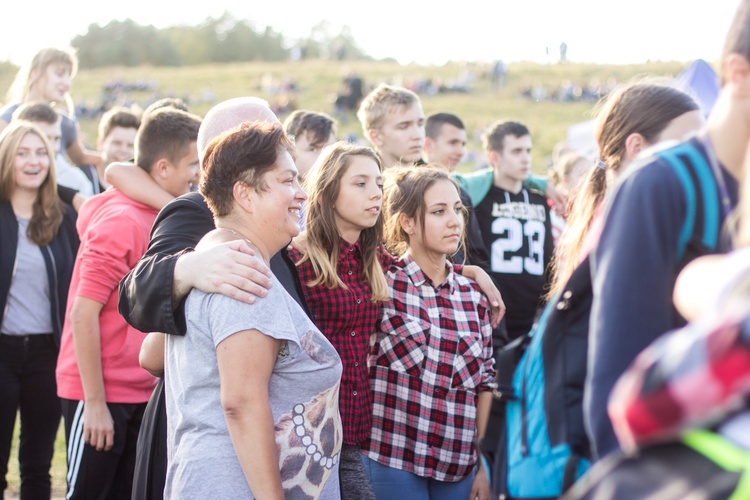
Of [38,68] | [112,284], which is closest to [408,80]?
[38,68]

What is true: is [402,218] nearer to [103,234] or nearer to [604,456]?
[103,234]

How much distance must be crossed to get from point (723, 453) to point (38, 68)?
6.52 m

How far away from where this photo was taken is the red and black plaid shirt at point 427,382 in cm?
364

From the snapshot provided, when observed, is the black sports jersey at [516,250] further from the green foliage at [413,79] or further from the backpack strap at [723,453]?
the green foliage at [413,79]

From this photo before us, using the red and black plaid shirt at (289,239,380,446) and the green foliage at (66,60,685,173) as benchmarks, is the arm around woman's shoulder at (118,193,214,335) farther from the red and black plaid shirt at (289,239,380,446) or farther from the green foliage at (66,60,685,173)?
the green foliage at (66,60,685,173)

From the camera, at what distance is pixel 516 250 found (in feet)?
20.0

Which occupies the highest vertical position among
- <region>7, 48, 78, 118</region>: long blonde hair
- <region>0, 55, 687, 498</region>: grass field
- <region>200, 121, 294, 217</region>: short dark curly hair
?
<region>7, 48, 78, 118</region>: long blonde hair

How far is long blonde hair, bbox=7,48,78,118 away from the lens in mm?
6609

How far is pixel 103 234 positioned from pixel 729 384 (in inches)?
127

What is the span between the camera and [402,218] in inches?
162

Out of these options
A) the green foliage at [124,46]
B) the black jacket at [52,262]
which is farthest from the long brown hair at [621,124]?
the green foliage at [124,46]

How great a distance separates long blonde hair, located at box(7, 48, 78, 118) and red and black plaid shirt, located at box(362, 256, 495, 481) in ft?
13.5

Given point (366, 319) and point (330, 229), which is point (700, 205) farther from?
point (330, 229)

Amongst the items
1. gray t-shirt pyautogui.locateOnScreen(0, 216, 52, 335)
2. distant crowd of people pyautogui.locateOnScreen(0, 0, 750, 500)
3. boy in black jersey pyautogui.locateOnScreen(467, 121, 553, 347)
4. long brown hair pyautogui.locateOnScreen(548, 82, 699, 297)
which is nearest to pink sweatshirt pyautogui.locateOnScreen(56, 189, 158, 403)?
distant crowd of people pyautogui.locateOnScreen(0, 0, 750, 500)
